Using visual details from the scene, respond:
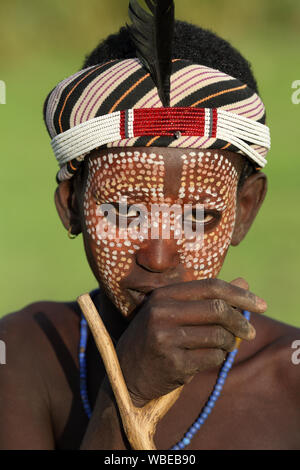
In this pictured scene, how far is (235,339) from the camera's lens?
218 centimetres

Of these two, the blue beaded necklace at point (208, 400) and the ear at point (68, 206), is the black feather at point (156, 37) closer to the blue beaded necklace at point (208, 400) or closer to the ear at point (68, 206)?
the ear at point (68, 206)

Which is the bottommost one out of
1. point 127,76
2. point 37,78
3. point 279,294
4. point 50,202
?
point 279,294

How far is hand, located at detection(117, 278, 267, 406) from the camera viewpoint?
6.81 ft

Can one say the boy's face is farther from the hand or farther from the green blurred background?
the green blurred background

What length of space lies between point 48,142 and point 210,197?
7.55 m

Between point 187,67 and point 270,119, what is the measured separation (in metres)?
8.00

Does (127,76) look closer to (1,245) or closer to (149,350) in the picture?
(149,350)

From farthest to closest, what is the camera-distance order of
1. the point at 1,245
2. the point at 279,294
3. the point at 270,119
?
the point at 270,119, the point at 1,245, the point at 279,294

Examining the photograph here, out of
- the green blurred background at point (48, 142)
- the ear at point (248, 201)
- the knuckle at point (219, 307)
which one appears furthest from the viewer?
the green blurred background at point (48, 142)

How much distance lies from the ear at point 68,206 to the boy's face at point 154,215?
0.22 m

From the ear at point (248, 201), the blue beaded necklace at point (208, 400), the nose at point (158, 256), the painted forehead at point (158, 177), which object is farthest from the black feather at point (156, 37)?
the blue beaded necklace at point (208, 400)

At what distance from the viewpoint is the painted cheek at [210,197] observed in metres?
2.43
